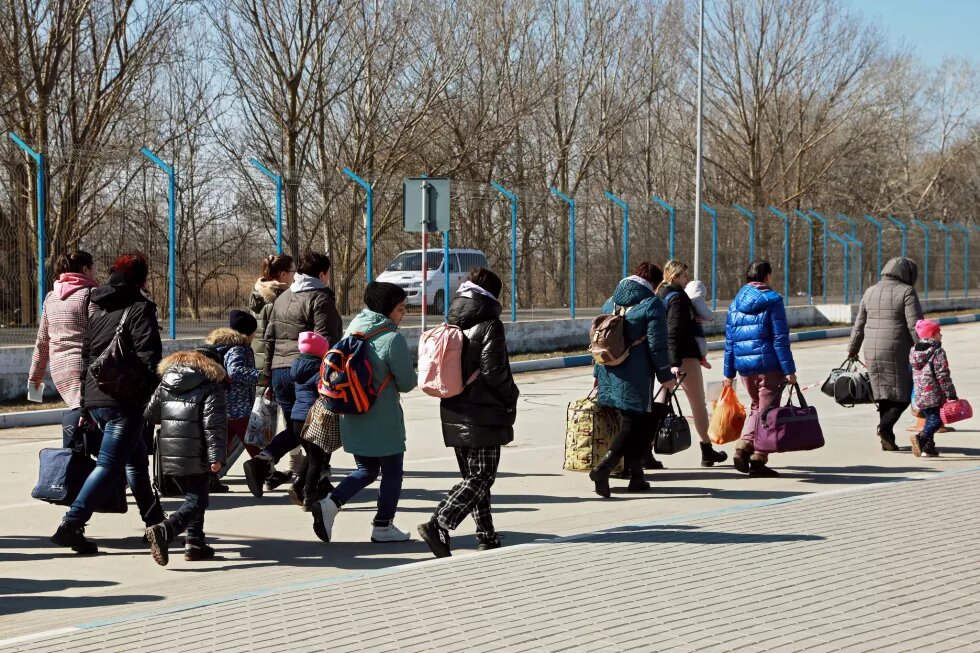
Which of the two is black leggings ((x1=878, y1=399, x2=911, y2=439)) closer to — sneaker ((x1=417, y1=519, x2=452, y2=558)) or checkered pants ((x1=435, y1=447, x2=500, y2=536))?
checkered pants ((x1=435, y1=447, x2=500, y2=536))

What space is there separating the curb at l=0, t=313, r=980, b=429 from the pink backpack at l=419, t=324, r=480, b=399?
6.63 metres

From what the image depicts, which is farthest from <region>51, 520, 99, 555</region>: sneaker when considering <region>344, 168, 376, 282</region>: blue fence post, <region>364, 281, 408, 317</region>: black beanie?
<region>344, 168, 376, 282</region>: blue fence post

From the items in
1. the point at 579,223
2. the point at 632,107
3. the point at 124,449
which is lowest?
the point at 124,449

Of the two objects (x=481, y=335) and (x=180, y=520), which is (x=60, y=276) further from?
(x=481, y=335)

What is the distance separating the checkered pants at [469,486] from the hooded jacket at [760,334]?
3299mm

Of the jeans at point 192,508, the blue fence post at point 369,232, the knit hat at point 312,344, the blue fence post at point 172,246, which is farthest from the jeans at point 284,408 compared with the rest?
the blue fence post at point 369,232

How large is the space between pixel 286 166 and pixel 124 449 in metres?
22.0

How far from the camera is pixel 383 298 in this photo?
23.9ft

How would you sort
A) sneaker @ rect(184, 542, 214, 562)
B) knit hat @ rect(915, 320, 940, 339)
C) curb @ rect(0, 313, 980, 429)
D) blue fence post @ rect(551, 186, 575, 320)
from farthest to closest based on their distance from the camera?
1. blue fence post @ rect(551, 186, 575, 320)
2. curb @ rect(0, 313, 980, 429)
3. knit hat @ rect(915, 320, 940, 339)
4. sneaker @ rect(184, 542, 214, 562)

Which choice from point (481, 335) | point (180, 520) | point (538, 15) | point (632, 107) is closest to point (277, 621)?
point (180, 520)

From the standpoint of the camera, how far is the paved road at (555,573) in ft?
17.9

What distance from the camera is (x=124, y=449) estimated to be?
7371mm

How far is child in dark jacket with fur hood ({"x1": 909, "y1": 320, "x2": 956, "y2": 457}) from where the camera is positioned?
1092 centimetres

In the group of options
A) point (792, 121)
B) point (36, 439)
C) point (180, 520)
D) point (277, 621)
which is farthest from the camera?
point (792, 121)
